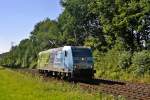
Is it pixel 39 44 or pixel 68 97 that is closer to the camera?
pixel 68 97

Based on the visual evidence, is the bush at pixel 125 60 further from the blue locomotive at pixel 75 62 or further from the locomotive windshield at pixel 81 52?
the locomotive windshield at pixel 81 52

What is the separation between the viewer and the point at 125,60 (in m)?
47.4

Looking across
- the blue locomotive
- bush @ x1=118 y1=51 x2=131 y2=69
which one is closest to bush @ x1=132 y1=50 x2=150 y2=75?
bush @ x1=118 y1=51 x2=131 y2=69

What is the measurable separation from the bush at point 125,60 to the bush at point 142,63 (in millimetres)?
2981

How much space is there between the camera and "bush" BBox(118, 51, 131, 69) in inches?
1848

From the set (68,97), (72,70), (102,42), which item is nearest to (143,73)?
(72,70)

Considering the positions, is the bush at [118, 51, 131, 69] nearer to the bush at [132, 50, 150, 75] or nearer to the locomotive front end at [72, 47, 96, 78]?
the bush at [132, 50, 150, 75]

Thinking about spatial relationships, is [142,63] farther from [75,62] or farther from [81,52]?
[75,62]

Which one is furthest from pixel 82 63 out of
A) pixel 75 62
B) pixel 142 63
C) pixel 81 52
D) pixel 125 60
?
pixel 125 60

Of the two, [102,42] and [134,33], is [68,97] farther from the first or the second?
[102,42]

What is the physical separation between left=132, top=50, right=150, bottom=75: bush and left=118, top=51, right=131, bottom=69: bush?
9.78ft

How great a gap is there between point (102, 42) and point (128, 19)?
16.7 m

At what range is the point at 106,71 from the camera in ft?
166

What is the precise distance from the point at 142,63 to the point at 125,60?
4.78 meters
